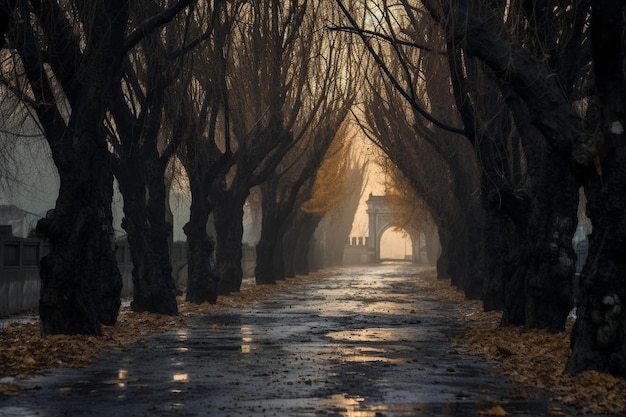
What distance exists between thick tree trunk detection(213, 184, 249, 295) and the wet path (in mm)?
13589

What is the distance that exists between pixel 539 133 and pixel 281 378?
7.23 m

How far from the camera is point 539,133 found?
17.5 meters

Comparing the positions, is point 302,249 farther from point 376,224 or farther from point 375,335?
point 376,224

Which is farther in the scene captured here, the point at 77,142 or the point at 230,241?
the point at 230,241

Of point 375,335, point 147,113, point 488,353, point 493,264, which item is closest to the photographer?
point 488,353

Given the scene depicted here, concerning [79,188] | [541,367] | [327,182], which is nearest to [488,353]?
[541,367]

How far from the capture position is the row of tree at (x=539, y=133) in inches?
462

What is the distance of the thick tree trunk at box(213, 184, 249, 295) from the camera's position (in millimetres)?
34656

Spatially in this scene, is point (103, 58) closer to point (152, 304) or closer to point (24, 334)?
point (24, 334)

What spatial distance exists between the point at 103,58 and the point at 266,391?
25.3 feet

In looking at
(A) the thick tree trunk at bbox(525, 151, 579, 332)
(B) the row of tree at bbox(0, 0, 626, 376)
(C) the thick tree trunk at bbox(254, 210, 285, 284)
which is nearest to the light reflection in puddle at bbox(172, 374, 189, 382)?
(B) the row of tree at bbox(0, 0, 626, 376)

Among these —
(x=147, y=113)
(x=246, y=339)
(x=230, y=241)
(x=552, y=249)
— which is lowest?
(x=246, y=339)

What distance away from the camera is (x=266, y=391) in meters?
10.8

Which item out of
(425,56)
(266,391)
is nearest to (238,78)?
(425,56)
